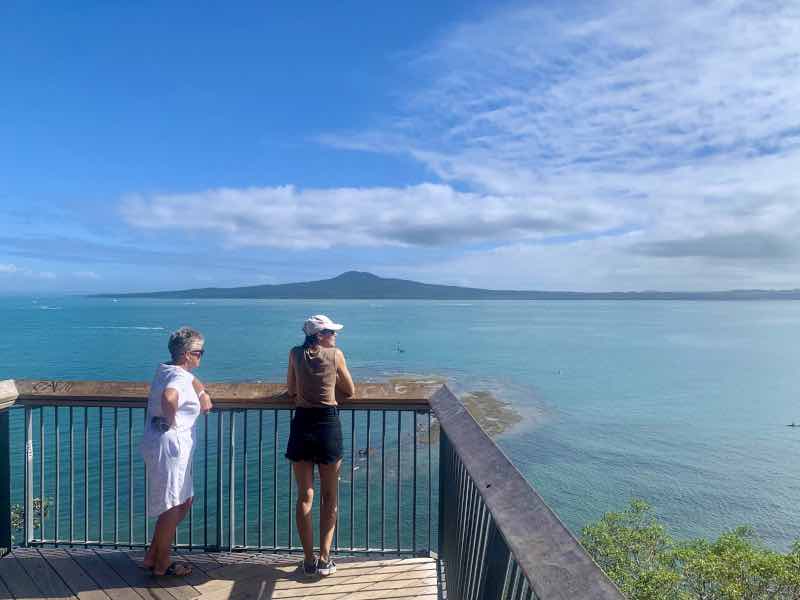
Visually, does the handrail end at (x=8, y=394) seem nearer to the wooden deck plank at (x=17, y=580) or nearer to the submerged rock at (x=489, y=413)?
the wooden deck plank at (x=17, y=580)

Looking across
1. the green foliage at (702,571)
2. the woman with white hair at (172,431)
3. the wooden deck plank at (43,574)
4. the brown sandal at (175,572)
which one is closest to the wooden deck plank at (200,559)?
the brown sandal at (175,572)

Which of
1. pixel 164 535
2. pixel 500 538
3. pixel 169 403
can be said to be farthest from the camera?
pixel 164 535

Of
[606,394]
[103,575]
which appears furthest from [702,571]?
[606,394]

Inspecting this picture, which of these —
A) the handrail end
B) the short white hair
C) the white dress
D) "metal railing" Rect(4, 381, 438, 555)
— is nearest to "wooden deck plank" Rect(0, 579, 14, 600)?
"metal railing" Rect(4, 381, 438, 555)

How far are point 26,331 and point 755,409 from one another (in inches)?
5044

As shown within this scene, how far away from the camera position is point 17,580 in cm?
377

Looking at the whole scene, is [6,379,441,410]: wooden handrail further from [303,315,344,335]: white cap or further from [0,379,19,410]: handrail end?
[303,315,344,335]: white cap

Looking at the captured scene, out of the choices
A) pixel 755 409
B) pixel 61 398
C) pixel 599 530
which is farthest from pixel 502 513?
pixel 755 409

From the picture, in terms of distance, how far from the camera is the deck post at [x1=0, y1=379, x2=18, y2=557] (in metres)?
4.13

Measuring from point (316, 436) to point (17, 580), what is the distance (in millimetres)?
2067

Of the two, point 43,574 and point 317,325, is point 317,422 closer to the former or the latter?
point 317,325

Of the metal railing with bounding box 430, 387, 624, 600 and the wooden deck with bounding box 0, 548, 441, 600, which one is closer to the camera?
the metal railing with bounding box 430, 387, 624, 600

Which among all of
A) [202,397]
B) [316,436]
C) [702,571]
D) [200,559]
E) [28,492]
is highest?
[202,397]

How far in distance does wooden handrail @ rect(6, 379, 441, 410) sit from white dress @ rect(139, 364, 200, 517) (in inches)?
18.9
